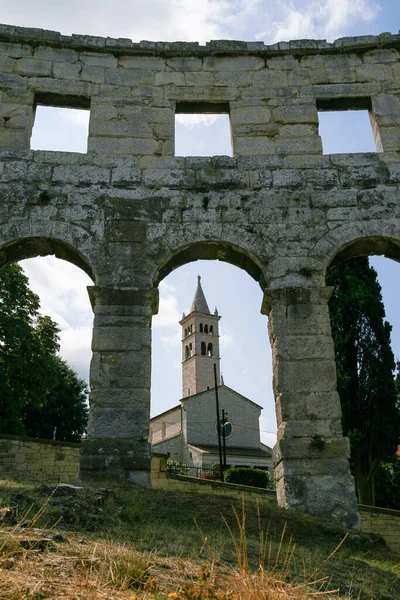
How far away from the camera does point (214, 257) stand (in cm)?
884

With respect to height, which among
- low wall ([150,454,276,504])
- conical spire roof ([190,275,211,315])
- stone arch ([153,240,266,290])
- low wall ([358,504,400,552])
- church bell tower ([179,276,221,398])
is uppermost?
conical spire roof ([190,275,211,315])

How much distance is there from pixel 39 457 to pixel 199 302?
166 ft

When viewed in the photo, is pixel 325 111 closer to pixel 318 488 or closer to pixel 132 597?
pixel 318 488

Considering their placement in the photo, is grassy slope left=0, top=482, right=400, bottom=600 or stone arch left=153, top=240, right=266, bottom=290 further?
stone arch left=153, top=240, right=266, bottom=290

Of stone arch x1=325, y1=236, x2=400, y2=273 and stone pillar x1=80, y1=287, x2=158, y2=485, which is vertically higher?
stone arch x1=325, y1=236, x2=400, y2=273

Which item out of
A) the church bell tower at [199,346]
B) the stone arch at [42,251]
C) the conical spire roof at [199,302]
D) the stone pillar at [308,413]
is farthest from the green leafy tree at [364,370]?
the conical spire roof at [199,302]

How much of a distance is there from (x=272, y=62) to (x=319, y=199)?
3039 mm

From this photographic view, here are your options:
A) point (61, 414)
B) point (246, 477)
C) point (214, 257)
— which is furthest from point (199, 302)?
point (214, 257)

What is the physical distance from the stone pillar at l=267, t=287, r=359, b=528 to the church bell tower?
49.2 m

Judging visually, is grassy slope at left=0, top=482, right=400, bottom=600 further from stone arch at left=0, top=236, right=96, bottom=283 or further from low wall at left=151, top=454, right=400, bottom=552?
low wall at left=151, top=454, right=400, bottom=552

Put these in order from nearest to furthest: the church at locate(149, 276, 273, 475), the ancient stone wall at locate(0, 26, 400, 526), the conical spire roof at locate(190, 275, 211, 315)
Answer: the ancient stone wall at locate(0, 26, 400, 526) → the church at locate(149, 276, 273, 475) → the conical spire roof at locate(190, 275, 211, 315)

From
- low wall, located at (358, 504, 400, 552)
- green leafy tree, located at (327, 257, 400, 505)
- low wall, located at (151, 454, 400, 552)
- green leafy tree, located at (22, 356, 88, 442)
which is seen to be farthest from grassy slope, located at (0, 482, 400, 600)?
green leafy tree, located at (22, 356, 88, 442)

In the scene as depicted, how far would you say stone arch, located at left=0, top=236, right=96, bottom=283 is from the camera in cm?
832

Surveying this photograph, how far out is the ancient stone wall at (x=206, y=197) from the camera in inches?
290
